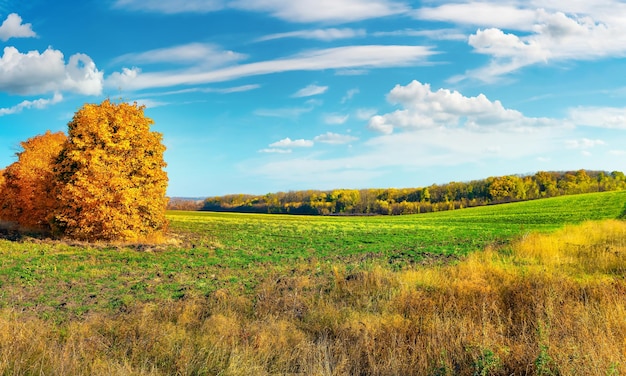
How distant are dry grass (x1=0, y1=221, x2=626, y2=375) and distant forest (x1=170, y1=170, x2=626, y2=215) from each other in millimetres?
96443

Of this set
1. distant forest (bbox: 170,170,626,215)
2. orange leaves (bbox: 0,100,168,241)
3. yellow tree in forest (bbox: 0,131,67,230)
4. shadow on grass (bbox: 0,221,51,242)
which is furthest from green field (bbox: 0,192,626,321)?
distant forest (bbox: 170,170,626,215)

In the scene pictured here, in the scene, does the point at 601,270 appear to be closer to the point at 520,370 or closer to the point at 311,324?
the point at 520,370

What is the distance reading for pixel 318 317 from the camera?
9781 mm

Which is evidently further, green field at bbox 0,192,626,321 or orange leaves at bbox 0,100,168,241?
orange leaves at bbox 0,100,168,241

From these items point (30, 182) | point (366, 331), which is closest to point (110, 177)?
point (30, 182)

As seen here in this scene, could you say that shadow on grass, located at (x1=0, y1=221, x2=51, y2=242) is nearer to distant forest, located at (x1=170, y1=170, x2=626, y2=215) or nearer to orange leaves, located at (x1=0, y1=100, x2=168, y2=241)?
orange leaves, located at (x1=0, y1=100, x2=168, y2=241)

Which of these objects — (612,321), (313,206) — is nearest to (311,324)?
(612,321)

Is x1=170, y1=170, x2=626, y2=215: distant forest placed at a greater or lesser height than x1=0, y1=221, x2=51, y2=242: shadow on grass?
greater

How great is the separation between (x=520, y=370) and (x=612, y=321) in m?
3.10

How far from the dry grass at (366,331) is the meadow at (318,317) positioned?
39 millimetres

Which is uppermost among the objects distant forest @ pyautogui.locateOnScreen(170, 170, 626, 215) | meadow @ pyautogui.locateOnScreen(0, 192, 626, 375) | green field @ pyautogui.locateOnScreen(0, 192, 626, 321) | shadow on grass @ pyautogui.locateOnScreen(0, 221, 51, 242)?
distant forest @ pyautogui.locateOnScreen(170, 170, 626, 215)

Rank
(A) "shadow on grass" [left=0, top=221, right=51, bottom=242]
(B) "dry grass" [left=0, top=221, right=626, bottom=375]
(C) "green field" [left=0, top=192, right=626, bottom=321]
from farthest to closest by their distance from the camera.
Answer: (A) "shadow on grass" [left=0, top=221, right=51, bottom=242]
(C) "green field" [left=0, top=192, right=626, bottom=321]
(B) "dry grass" [left=0, top=221, right=626, bottom=375]

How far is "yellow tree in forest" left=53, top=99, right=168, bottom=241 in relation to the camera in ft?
90.2

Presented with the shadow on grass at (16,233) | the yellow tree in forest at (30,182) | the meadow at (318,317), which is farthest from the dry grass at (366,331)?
the yellow tree in forest at (30,182)
